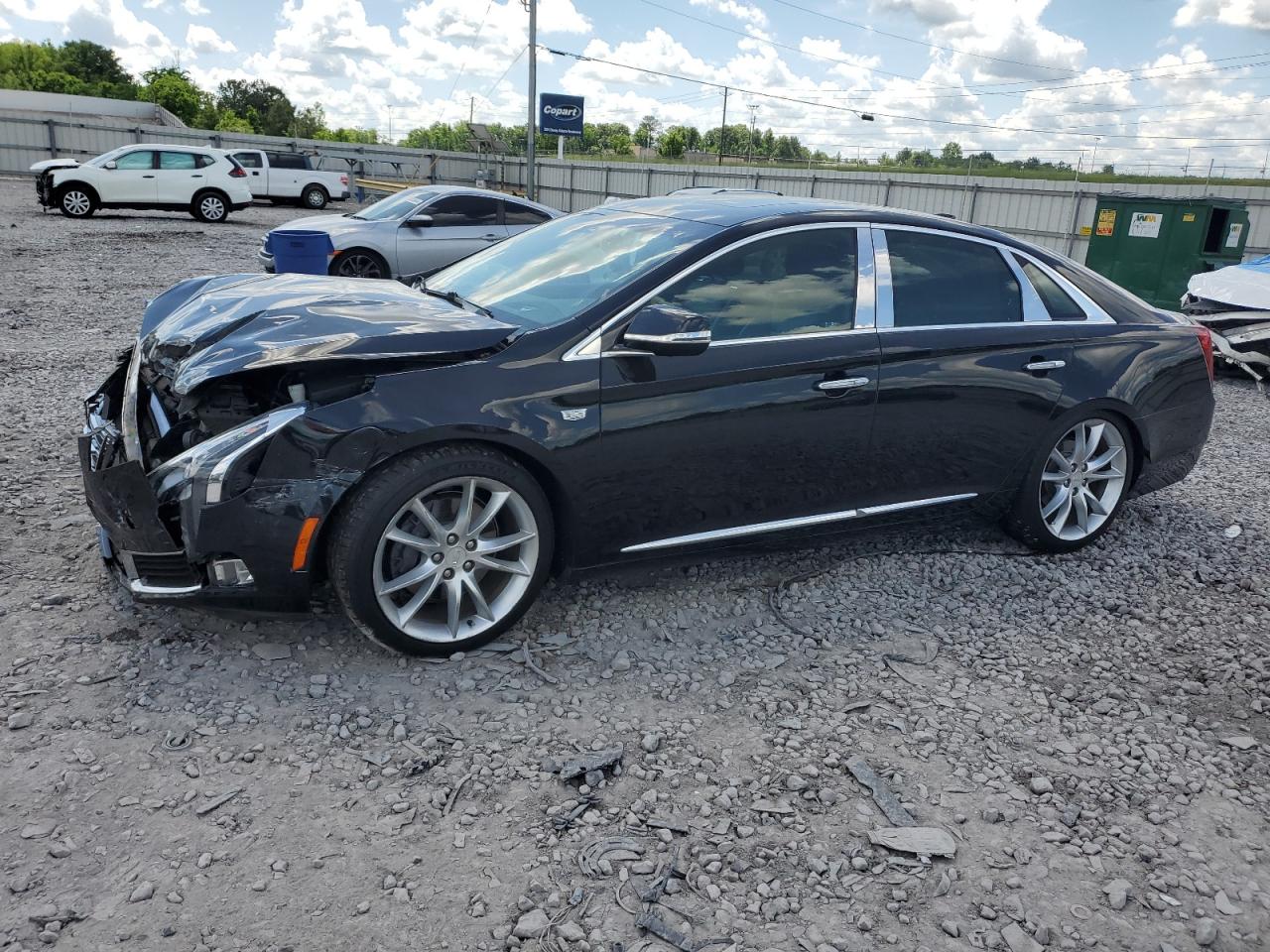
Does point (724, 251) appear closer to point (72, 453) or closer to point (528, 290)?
point (528, 290)

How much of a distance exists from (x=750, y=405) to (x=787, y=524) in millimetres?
575

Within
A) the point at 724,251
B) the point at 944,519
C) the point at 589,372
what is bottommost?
→ the point at 944,519

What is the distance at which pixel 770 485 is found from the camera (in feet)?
13.3

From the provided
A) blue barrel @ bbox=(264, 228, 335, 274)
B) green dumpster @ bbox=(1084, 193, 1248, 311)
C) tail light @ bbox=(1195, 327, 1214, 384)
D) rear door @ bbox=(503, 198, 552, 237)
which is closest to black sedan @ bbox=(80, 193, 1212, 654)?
tail light @ bbox=(1195, 327, 1214, 384)

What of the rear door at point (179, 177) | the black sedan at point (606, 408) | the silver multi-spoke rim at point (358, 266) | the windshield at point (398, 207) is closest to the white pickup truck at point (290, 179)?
the rear door at point (179, 177)

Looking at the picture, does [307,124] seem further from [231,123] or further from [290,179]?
[290,179]

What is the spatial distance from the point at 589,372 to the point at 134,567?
169cm

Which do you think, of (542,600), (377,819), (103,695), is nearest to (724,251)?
(542,600)

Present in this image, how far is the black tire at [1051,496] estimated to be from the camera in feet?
15.4

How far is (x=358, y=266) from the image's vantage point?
1255 cm

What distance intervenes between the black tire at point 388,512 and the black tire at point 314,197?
2898 centimetres

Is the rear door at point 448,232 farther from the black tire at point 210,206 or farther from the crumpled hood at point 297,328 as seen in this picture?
the black tire at point 210,206

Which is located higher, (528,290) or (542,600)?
(528,290)

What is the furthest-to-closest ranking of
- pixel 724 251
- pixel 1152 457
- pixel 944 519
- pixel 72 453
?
pixel 72 453 < pixel 1152 457 < pixel 944 519 < pixel 724 251
